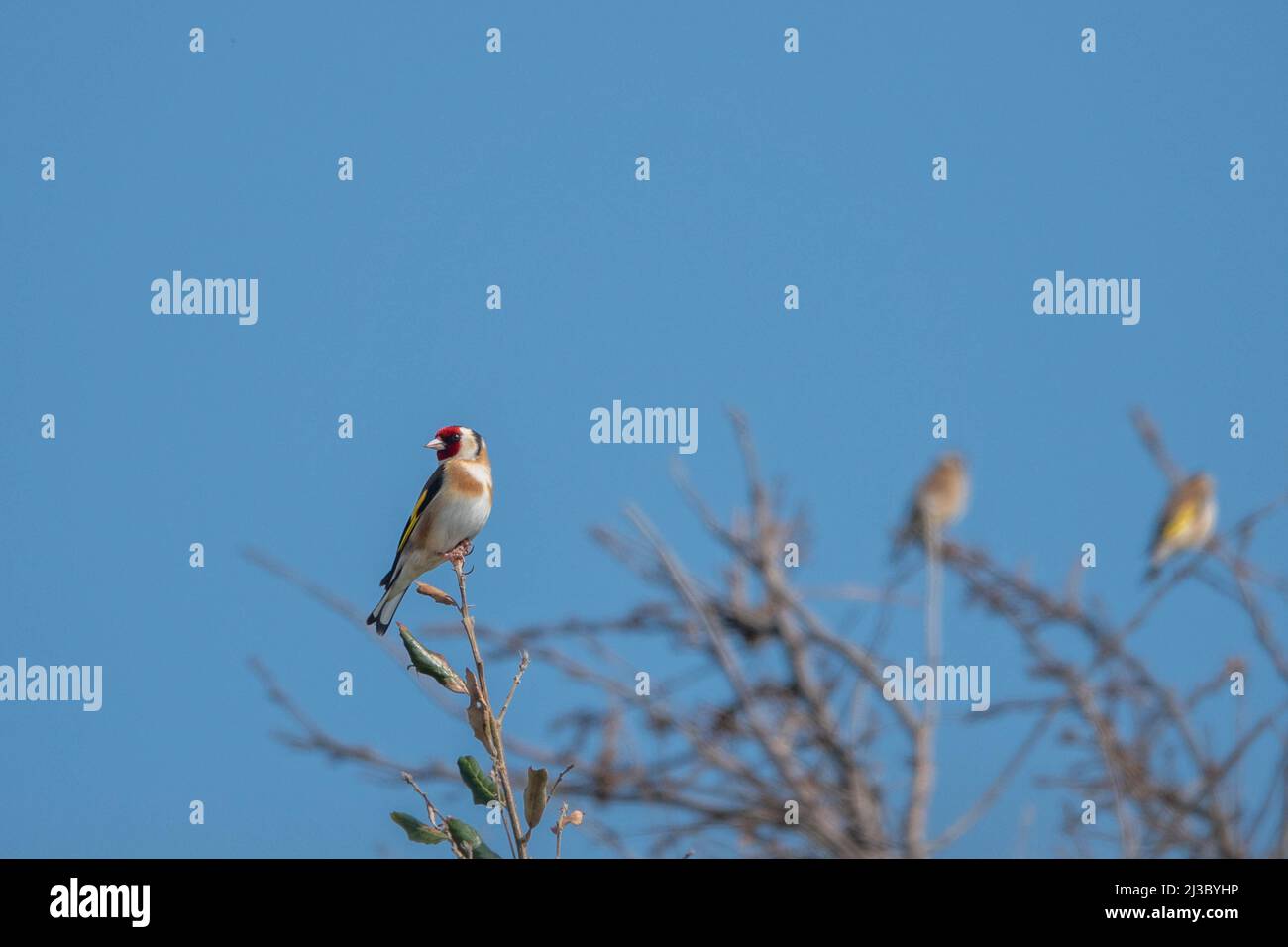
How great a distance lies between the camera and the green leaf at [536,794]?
262 centimetres

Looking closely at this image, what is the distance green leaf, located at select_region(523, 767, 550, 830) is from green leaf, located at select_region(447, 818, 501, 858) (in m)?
0.08

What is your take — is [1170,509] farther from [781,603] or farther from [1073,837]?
[1073,837]

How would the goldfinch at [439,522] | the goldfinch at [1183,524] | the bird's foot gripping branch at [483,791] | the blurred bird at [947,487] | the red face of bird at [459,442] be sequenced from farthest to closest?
the blurred bird at [947,487], the goldfinch at [1183,524], the red face of bird at [459,442], the goldfinch at [439,522], the bird's foot gripping branch at [483,791]

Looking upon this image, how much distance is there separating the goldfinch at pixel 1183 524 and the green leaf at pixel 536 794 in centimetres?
690

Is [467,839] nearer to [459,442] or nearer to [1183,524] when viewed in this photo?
[459,442]

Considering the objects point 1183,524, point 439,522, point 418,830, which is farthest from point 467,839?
point 1183,524

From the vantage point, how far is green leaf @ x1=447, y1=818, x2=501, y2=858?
2.54 m

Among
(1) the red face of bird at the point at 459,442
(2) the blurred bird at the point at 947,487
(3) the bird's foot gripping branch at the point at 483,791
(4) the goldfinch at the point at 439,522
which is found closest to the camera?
(3) the bird's foot gripping branch at the point at 483,791

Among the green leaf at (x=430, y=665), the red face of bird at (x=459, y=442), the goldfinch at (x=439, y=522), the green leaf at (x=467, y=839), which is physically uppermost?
the red face of bird at (x=459, y=442)

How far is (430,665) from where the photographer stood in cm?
273

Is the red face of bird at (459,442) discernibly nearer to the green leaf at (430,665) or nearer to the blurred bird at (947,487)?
the green leaf at (430,665)

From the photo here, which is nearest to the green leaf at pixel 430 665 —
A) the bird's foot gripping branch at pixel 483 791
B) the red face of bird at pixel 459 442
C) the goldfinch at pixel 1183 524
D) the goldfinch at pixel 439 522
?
the bird's foot gripping branch at pixel 483 791
